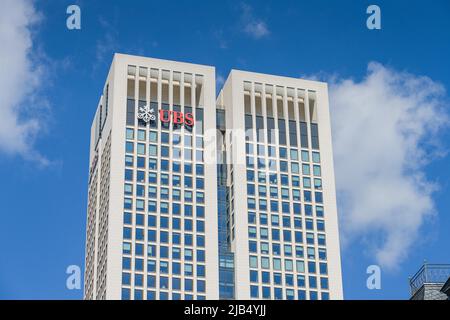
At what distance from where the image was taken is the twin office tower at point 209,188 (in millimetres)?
140250

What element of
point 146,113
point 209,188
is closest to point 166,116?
point 146,113

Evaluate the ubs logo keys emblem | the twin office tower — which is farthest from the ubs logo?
the twin office tower

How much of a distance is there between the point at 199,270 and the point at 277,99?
34317 mm

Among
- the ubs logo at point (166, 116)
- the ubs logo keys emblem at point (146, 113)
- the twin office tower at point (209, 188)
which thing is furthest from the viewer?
the ubs logo at point (166, 116)

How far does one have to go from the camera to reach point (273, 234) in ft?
482

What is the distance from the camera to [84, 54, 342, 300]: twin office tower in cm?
14025

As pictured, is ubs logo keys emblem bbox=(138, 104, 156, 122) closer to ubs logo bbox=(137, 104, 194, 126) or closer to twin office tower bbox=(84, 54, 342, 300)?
ubs logo bbox=(137, 104, 194, 126)

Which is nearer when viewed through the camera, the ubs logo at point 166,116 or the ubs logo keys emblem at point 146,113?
the ubs logo keys emblem at point 146,113

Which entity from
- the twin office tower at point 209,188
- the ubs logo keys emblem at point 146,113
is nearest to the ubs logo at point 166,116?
the ubs logo keys emblem at point 146,113

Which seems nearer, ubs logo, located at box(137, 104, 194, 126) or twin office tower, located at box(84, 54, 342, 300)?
twin office tower, located at box(84, 54, 342, 300)

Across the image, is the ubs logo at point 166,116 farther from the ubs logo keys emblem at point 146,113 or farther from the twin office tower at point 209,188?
the twin office tower at point 209,188

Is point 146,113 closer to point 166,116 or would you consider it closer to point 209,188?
point 166,116
